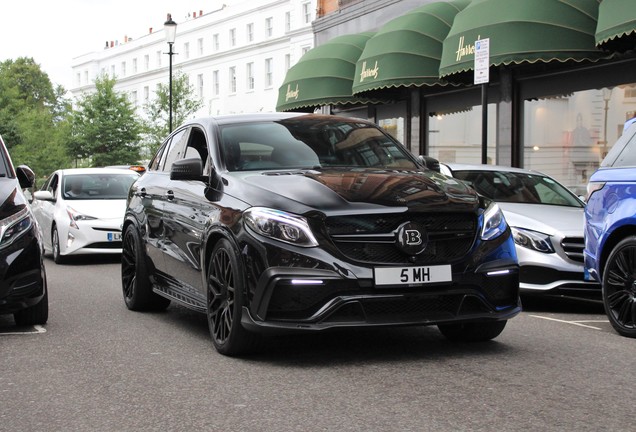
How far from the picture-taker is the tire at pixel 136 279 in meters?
8.77

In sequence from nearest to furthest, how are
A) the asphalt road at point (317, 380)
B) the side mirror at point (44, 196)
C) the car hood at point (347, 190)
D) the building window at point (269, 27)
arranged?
the asphalt road at point (317, 380) → the car hood at point (347, 190) → the side mirror at point (44, 196) → the building window at point (269, 27)

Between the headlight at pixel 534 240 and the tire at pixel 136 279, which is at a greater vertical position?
the headlight at pixel 534 240

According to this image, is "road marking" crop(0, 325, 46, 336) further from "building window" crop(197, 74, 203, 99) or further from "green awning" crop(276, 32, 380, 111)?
"building window" crop(197, 74, 203, 99)

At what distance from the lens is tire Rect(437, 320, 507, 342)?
6.77 meters

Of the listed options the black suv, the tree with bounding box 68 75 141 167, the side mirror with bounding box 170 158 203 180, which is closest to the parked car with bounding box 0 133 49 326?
the black suv

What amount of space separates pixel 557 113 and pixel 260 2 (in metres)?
44.3

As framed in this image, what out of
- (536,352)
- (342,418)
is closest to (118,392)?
(342,418)

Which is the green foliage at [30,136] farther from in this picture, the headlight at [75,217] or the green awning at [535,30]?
the green awning at [535,30]

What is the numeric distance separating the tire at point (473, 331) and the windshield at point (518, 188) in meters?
3.84

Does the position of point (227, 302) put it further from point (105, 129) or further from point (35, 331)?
point (105, 129)

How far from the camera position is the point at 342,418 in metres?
4.75

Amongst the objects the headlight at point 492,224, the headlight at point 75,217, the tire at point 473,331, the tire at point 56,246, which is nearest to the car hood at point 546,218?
the tire at point 473,331

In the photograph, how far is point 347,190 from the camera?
6211 mm

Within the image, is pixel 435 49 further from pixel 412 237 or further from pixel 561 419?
pixel 561 419
